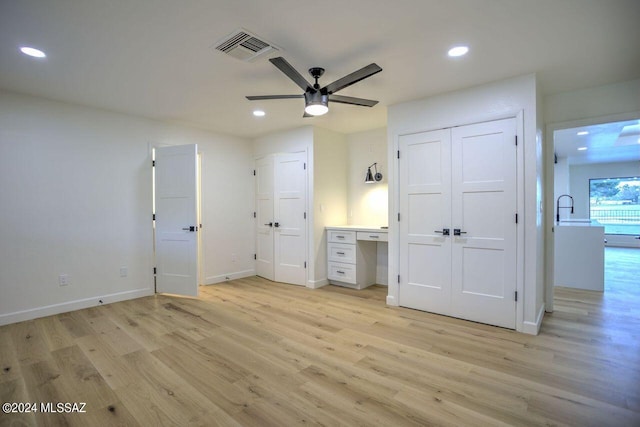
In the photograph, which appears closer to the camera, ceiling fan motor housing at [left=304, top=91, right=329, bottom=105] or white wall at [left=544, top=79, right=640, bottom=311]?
ceiling fan motor housing at [left=304, top=91, right=329, bottom=105]

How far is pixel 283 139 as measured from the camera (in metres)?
5.12

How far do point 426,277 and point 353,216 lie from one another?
198 centimetres

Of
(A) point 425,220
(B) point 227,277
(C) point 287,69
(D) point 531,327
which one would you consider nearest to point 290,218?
(B) point 227,277

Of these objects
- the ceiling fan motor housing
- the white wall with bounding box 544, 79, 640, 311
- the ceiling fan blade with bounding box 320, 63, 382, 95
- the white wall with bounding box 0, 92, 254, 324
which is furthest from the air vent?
the white wall with bounding box 544, 79, 640, 311

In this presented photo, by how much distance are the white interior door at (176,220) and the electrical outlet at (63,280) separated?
102 centimetres

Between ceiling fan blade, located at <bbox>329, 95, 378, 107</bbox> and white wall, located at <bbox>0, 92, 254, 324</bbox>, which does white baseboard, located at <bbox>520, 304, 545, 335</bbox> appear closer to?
ceiling fan blade, located at <bbox>329, 95, 378, 107</bbox>

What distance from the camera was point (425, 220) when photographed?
3.60 metres

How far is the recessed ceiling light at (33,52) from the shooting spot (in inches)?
95.2

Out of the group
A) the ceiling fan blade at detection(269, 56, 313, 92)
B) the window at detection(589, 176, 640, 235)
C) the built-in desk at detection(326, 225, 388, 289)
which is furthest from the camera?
the window at detection(589, 176, 640, 235)

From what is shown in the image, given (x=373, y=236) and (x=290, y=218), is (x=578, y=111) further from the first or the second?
(x=290, y=218)

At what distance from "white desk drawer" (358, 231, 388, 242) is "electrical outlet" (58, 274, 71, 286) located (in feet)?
12.4

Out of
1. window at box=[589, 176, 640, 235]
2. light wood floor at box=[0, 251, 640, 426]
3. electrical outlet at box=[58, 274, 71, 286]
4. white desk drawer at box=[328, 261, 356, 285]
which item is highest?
window at box=[589, 176, 640, 235]

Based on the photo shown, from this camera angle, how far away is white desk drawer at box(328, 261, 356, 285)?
467cm

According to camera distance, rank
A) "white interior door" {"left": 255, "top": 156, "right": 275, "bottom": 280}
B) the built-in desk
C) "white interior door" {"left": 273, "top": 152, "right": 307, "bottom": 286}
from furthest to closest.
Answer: "white interior door" {"left": 255, "top": 156, "right": 275, "bottom": 280} → "white interior door" {"left": 273, "top": 152, "right": 307, "bottom": 286} → the built-in desk
